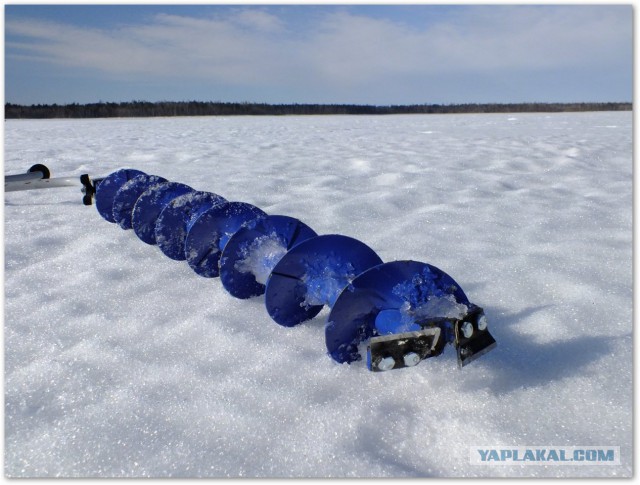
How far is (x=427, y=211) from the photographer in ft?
11.5

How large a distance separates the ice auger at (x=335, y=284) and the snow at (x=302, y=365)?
122 mm

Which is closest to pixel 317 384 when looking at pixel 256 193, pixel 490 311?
pixel 490 311

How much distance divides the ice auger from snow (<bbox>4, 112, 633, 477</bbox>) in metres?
0.12

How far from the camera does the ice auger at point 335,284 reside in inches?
54.2

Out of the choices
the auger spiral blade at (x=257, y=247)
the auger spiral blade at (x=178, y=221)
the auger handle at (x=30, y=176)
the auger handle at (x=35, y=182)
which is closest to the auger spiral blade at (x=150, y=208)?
the auger spiral blade at (x=178, y=221)

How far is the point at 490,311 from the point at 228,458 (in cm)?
112

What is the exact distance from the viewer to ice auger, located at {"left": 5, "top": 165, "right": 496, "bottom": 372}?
1378mm

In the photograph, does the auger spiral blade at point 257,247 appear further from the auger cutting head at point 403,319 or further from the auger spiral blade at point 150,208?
the auger spiral blade at point 150,208

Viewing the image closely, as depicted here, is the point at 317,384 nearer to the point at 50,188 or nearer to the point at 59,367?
the point at 59,367

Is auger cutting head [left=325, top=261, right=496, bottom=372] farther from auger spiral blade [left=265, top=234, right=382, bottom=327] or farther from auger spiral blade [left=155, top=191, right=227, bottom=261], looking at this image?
auger spiral blade [left=155, top=191, right=227, bottom=261]

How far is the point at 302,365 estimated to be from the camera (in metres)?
1.65

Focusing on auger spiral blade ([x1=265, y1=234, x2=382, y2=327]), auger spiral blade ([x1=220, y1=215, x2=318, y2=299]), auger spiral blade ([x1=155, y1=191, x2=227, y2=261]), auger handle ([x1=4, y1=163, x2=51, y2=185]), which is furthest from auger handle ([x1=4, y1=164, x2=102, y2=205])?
auger spiral blade ([x1=265, y1=234, x2=382, y2=327])

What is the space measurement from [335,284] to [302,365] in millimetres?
263

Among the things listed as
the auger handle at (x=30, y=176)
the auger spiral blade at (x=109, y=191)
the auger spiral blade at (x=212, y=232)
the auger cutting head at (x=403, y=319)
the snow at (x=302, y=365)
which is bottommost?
the snow at (x=302, y=365)
